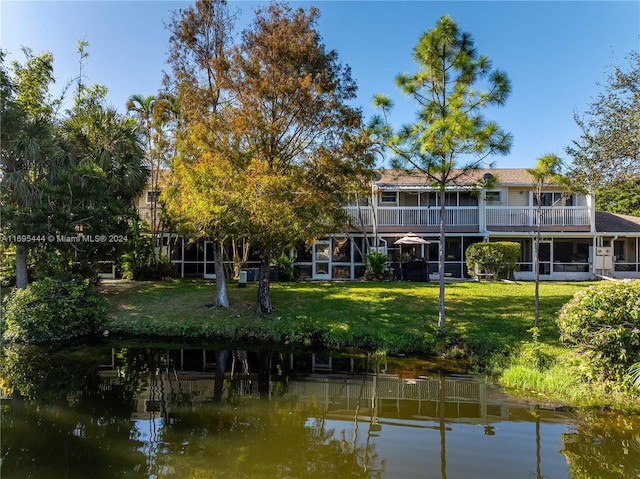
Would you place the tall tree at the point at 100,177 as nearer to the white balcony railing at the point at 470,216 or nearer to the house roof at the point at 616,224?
the white balcony railing at the point at 470,216

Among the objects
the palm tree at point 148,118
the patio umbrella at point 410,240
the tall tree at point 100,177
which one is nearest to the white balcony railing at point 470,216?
the patio umbrella at point 410,240

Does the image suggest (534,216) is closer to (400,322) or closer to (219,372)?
(400,322)

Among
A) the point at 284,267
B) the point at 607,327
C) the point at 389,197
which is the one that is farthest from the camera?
the point at 389,197

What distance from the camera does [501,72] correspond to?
10055mm

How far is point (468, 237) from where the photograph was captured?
→ 22062 millimetres

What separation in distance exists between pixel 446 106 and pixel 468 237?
1276 centimetres

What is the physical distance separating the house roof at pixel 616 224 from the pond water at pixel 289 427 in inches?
711

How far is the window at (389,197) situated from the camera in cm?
2341

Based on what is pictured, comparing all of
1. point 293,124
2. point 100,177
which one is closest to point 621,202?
point 293,124

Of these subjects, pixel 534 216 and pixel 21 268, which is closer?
pixel 21 268

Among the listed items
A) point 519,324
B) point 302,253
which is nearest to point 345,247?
point 302,253

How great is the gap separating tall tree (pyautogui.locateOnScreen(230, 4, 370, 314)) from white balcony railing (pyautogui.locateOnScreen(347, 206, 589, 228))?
28.3 feet

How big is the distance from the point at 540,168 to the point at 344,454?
8.05 meters

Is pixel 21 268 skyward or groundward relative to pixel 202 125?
groundward
